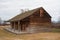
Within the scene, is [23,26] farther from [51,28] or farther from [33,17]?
[51,28]

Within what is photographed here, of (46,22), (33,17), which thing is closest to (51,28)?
(46,22)

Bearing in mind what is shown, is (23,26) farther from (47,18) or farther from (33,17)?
(47,18)

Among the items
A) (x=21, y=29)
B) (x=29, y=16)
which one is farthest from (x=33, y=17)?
(x=21, y=29)

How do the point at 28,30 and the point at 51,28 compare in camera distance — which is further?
the point at 51,28

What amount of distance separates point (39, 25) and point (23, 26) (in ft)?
12.4

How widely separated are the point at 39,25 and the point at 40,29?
1.00 m

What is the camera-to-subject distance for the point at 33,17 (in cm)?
4362

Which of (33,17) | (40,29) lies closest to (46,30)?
(40,29)

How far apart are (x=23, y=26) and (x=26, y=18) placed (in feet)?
7.59

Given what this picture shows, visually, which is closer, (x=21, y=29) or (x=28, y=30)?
(x=28, y=30)

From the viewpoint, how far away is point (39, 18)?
4412 centimetres

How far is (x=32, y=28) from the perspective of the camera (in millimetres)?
42500

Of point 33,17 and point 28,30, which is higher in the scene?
point 33,17

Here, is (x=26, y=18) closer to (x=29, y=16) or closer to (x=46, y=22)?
(x=29, y=16)
